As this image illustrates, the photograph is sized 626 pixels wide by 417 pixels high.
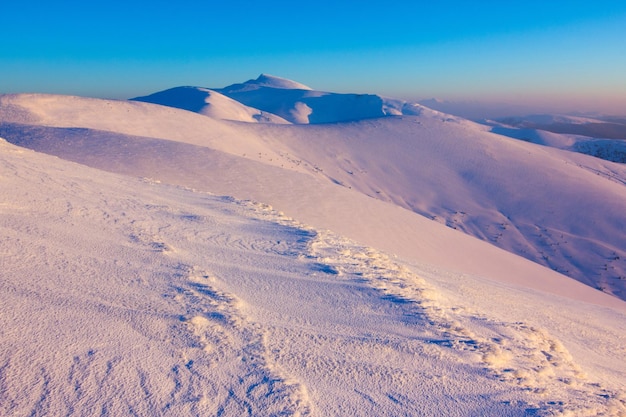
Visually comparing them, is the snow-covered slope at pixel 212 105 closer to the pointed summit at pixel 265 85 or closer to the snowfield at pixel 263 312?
the pointed summit at pixel 265 85

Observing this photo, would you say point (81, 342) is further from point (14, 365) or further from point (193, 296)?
point (193, 296)

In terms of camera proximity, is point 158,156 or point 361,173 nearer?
point 158,156

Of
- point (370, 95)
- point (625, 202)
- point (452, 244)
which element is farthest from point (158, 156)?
point (370, 95)

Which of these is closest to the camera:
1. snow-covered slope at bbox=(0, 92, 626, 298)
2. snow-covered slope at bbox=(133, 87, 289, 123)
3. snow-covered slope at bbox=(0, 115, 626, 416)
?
snow-covered slope at bbox=(0, 115, 626, 416)

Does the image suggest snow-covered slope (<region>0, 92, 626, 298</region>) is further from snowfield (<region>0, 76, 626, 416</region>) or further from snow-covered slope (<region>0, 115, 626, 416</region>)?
snow-covered slope (<region>0, 115, 626, 416</region>)

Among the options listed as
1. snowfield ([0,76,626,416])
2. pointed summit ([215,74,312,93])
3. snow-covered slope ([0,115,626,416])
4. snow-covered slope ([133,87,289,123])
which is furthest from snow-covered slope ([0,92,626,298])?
pointed summit ([215,74,312,93])

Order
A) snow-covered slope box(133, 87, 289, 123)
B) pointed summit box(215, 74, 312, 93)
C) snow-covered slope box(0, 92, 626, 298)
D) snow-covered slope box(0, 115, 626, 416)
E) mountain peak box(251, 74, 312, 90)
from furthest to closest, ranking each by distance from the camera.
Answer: mountain peak box(251, 74, 312, 90), pointed summit box(215, 74, 312, 93), snow-covered slope box(133, 87, 289, 123), snow-covered slope box(0, 92, 626, 298), snow-covered slope box(0, 115, 626, 416)

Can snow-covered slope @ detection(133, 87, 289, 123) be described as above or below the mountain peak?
below

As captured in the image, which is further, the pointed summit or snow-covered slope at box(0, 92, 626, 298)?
the pointed summit
